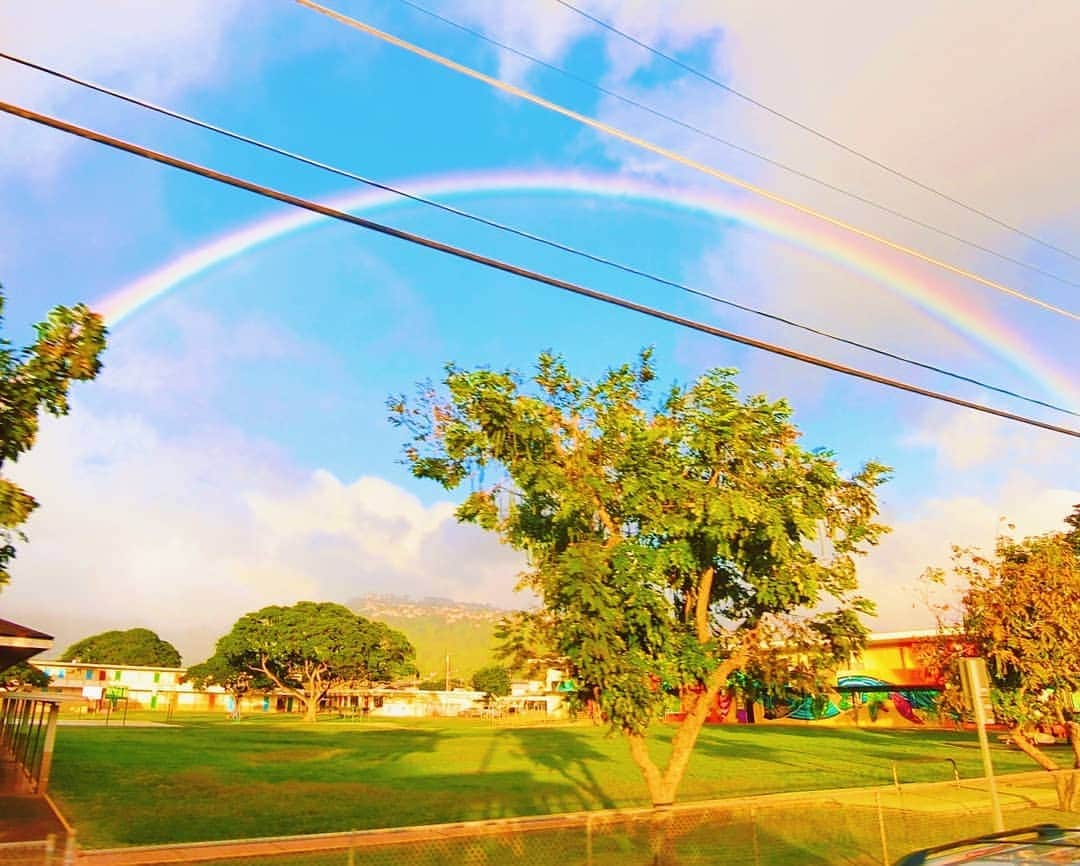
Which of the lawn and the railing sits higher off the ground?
the railing

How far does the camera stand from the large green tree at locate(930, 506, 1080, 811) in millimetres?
18156

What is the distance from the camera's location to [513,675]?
45.0ft

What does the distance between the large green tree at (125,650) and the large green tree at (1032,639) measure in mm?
164629

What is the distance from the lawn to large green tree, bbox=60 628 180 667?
116429mm

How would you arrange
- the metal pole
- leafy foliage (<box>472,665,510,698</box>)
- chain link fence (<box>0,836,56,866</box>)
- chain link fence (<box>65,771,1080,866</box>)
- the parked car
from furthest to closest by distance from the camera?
leafy foliage (<box>472,665,510,698</box>) < the metal pole < chain link fence (<box>65,771,1080,866</box>) < chain link fence (<box>0,836,56,866</box>) < the parked car

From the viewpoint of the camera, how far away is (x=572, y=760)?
118 ft

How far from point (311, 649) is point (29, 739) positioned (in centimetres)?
6636

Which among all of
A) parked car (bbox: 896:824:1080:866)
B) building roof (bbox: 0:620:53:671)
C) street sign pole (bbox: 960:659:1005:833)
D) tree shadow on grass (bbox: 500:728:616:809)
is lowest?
tree shadow on grass (bbox: 500:728:616:809)

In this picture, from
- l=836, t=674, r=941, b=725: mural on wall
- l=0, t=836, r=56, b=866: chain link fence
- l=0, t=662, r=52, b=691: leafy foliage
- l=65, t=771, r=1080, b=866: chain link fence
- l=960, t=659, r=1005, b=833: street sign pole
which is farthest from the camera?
l=0, t=662, r=52, b=691: leafy foliage

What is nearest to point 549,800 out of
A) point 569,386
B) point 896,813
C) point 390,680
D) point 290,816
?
point 290,816

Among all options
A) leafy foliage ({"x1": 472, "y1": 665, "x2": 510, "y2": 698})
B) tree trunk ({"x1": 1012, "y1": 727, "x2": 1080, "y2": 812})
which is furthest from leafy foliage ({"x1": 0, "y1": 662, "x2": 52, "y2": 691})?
tree trunk ({"x1": 1012, "y1": 727, "x2": 1080, "y2": 812})

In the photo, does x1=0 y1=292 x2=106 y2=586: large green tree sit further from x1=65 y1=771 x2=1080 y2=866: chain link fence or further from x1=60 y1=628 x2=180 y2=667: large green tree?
x1=60 y1=628 x2=180 y2=667: large green tree

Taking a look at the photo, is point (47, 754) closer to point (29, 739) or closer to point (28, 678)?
point (29, 739)

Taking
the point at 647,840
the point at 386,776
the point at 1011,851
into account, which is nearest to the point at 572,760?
the point at 386,776
